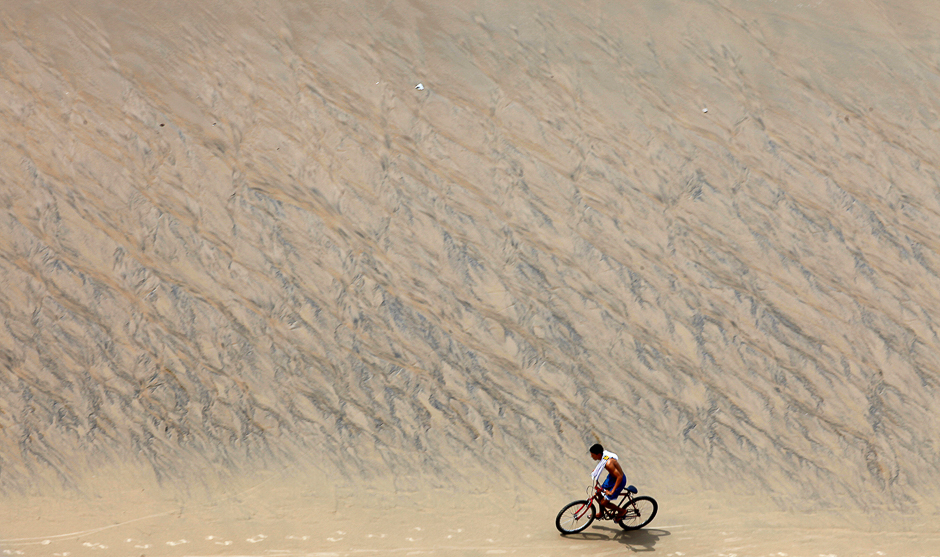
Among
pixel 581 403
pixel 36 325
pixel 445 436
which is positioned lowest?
pixel 36 325

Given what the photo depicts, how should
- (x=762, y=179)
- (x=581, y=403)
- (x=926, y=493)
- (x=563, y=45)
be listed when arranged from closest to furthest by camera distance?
(x=926, y=493) < (x=581, y=403) < (x=762, y=179) < (x=563, y=45)

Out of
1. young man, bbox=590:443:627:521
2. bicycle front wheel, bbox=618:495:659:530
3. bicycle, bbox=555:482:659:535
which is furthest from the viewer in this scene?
bicycle front wheel, bbox=618:495:659:530

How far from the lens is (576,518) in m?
8.19

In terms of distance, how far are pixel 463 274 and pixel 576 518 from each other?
351 cm

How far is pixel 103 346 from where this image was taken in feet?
31.7

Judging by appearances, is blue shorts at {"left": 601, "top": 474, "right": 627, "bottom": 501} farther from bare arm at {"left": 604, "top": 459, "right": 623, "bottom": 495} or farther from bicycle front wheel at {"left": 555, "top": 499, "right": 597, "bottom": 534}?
bicycle front wheel at {"left": 555, "top": 499, "right": 597, "bottom": 534}

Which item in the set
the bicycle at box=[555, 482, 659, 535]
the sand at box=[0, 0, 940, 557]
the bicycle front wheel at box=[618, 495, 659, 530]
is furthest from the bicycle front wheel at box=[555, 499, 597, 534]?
the bicycle front wheel at box=[618, 495, 659, 530]

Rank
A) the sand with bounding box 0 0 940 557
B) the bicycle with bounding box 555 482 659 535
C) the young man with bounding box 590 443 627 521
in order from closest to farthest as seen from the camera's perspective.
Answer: the young man with bounding box 590 443 627 521 → the bicycle with bounding box 555 482 659 535 → the sand with bounding box 0 0 940 557

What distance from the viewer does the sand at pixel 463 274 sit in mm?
9070

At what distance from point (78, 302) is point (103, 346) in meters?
0.69

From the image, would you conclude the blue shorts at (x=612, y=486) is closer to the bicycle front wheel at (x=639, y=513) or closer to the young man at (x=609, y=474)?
the young man at (x=609, y=474)

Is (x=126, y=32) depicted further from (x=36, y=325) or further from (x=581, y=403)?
(x=581, y=403)

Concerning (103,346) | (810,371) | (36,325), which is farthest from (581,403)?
(36,325)

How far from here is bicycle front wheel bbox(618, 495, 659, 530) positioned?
8.25 metres
